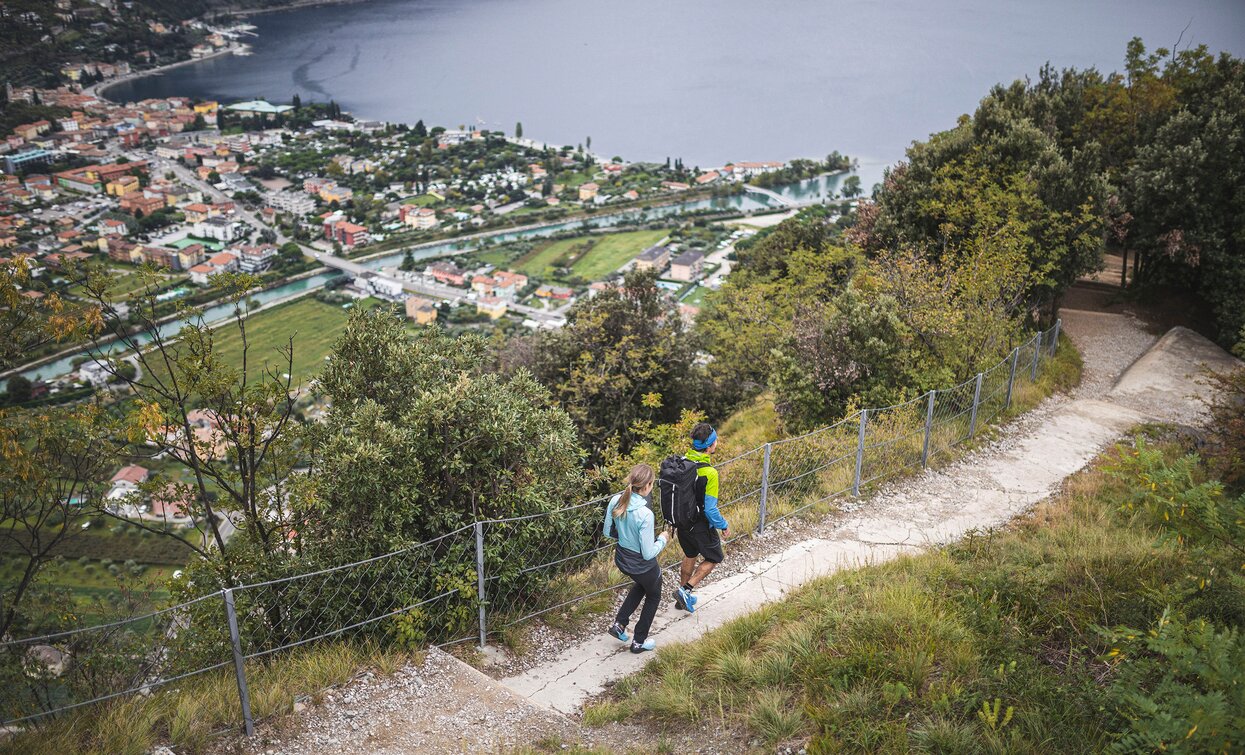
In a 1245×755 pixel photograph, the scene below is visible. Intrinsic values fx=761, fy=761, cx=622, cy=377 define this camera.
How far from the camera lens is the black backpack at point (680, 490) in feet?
18.1

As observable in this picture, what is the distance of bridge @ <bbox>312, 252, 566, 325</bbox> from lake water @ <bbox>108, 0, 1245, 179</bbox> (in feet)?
114

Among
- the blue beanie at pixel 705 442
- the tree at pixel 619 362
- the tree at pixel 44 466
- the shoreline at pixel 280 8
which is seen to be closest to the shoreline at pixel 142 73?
the shoreline at pixel 280 8

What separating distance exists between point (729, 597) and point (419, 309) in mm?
51110

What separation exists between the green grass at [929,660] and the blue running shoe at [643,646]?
8.3 inches

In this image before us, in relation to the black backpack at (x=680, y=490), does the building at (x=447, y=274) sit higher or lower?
lower

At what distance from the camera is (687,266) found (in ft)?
198

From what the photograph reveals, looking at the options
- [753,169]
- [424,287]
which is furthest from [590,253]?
[753,169]

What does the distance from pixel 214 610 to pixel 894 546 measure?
6250 mm

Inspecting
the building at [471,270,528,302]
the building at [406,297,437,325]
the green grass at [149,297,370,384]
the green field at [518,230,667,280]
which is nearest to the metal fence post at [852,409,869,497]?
the green grass at [149,297,370,384]

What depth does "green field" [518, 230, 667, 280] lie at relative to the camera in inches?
2537

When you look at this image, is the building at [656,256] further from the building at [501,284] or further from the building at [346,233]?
the building at [346,233]

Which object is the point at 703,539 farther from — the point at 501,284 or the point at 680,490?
the point at 501,284

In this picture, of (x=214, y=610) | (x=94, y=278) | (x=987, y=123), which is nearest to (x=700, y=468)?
(x=214, y=610)

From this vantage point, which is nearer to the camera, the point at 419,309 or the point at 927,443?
the point at 927,443
